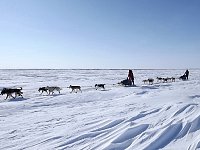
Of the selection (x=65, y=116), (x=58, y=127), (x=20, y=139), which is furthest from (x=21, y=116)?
(x=20, y=139)

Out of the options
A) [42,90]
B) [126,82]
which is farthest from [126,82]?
[42,90]

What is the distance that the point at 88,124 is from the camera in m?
6.42

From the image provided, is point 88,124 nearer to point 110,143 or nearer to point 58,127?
point 58,127

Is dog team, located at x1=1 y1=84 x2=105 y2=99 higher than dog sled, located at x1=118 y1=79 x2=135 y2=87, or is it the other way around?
dog sled, located at x1=118 y1=79 x2=135 y2=87

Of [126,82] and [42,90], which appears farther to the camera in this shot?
[126,82]

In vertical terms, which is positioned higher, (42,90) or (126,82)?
(126,82)

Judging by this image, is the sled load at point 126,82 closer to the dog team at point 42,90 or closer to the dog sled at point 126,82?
the dog sled at point 126,82

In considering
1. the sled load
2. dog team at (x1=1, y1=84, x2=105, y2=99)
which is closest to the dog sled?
the sled load

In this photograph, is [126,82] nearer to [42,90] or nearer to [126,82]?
[126,82]

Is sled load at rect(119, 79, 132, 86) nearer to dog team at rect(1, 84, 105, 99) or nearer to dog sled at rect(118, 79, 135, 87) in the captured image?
dog sled at rect(118, 79, 135, 87)

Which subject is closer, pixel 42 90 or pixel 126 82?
pixel 42 90

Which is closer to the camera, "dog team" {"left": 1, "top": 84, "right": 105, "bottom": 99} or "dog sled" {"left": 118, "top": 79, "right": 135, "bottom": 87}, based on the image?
"dog team" {"left": 1, "top": 84, "right": 105, "bottom": 99}

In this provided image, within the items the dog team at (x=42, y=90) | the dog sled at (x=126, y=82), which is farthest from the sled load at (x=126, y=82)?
the dog team at (x=42, y=90)

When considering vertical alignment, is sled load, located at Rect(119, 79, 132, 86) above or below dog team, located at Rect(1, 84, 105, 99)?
above
